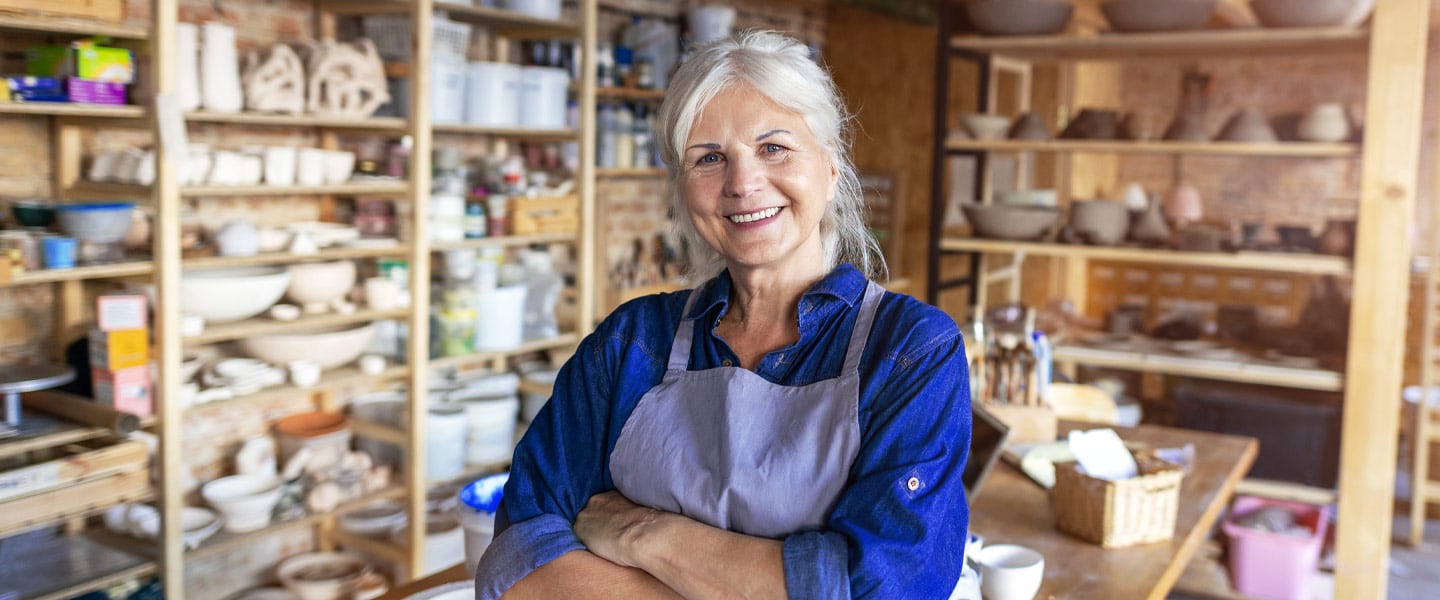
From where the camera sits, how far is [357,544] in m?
3.80

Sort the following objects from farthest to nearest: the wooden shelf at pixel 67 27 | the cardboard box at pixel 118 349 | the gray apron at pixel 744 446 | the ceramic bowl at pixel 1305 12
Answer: the ceramic bowl at pixel 1305 12, the cardboard box at pixel 118 349, the wooden shelf at pixel 67 27, the gray apron at pixel 744 446

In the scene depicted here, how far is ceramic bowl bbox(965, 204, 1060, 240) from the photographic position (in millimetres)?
4316

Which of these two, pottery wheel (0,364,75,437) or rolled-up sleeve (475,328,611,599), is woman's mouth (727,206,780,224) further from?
pottery wheel (0,364,75,437)

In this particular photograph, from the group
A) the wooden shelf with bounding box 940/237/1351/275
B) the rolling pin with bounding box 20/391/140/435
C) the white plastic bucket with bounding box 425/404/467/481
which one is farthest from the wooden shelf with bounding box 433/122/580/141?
the wooden shelf with bounding box 940/237/1351/275

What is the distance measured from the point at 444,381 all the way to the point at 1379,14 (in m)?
3.29

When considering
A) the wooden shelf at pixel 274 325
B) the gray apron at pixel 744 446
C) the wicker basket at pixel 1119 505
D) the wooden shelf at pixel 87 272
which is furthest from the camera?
the wooden shelf at pixel 274 325

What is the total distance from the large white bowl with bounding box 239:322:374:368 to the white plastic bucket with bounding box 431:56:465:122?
72 cm

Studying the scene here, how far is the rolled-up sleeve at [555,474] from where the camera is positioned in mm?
1472

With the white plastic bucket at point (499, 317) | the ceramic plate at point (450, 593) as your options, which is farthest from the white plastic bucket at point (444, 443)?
the ceramic plate at point (450, 593)

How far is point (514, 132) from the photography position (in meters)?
4.18

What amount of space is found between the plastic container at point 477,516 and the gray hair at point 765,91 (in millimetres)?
564

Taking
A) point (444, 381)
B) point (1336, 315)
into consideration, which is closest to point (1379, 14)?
point (1336, 315)

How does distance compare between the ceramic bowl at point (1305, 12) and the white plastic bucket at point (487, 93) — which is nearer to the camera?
the ceramic bowl at point (1305, 12)

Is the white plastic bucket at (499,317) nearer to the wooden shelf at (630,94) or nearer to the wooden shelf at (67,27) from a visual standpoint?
the wooden shelf at (630,94)
